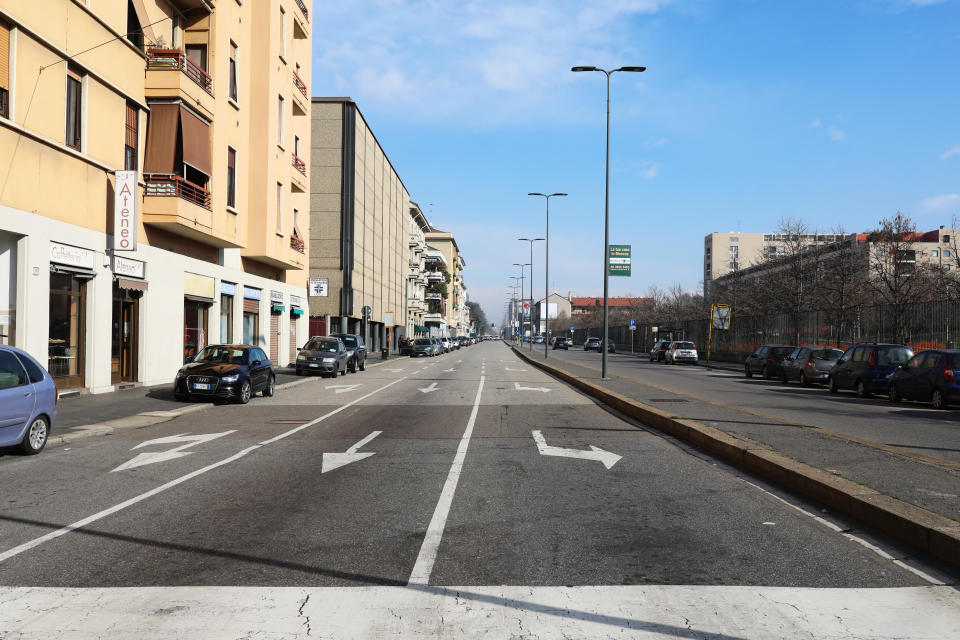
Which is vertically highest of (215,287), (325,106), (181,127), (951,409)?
(325,106)

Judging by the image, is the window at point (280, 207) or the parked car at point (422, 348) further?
the parked car at point (422, 348)

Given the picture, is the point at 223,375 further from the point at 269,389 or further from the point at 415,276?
Result: the point at 415,276

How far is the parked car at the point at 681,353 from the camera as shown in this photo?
150 feet

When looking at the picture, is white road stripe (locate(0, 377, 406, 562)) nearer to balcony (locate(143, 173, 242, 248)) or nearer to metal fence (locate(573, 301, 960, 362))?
balcony (locate(143, 173, 242, 248))

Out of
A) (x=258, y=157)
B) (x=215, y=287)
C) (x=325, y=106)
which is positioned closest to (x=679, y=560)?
(x=215, y=287)

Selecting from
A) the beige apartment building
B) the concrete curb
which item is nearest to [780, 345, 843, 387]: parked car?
the concrete curb

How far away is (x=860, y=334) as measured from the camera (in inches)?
1281

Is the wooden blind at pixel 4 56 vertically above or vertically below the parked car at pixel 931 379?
above

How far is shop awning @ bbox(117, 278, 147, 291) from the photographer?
18.3 meters

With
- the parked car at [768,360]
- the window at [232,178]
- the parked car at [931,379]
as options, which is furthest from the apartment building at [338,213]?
the parked car at [931,379]

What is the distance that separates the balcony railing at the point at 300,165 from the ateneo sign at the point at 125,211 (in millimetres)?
15347

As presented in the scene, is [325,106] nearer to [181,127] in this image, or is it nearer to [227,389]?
[181,127]

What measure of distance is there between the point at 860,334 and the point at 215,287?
2781 cm

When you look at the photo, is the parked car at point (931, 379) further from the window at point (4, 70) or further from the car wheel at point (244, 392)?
the window at point (4, 70)
